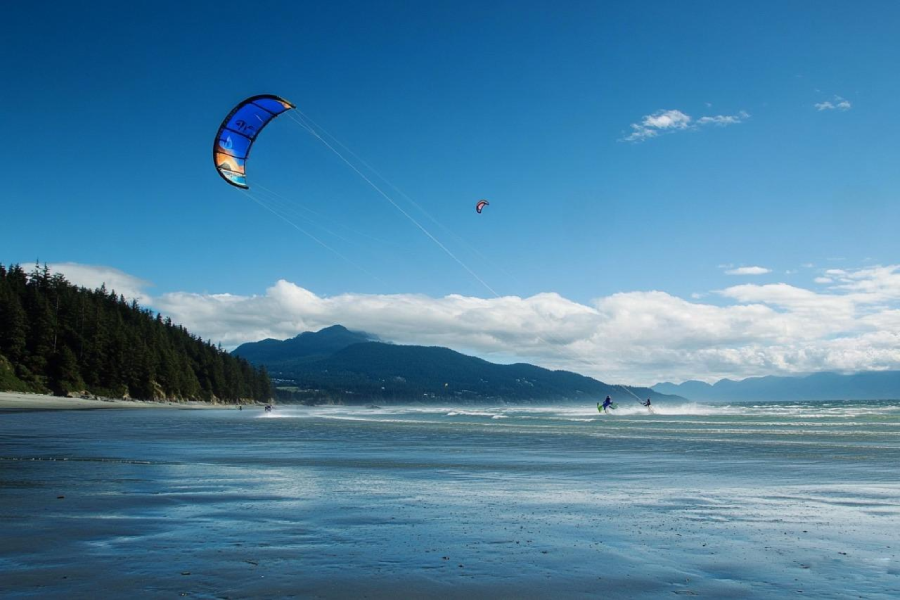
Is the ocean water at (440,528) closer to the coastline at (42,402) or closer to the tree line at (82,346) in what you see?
the coastline at (42,402)

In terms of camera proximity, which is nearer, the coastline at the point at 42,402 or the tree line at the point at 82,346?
the coastline at the point at 42,402

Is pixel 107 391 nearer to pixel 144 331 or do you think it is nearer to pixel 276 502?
pixel 144 331

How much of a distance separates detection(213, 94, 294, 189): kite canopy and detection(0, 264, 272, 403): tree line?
5040 cm

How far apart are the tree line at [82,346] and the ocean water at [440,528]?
59.9 metres

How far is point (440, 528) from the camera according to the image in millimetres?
8375

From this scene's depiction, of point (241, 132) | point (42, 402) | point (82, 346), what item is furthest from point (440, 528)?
point (82, 346)

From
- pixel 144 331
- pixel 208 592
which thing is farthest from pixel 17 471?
pixel 144 331

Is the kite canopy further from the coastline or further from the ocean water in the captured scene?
the coastline

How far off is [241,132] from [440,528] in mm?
19024

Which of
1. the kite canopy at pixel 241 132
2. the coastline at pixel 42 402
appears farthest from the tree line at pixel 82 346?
the kite canopy at pixel 241 132

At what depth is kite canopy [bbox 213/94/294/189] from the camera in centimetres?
2225

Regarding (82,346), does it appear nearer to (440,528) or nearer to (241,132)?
(241,132)

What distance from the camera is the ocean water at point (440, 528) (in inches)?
231

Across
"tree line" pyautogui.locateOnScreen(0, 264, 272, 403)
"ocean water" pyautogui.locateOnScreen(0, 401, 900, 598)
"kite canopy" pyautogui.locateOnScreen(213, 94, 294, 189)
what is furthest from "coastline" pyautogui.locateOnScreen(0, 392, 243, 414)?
"ocean water" pyautogui.locateOnScreen(0, 401, 900, 598)
